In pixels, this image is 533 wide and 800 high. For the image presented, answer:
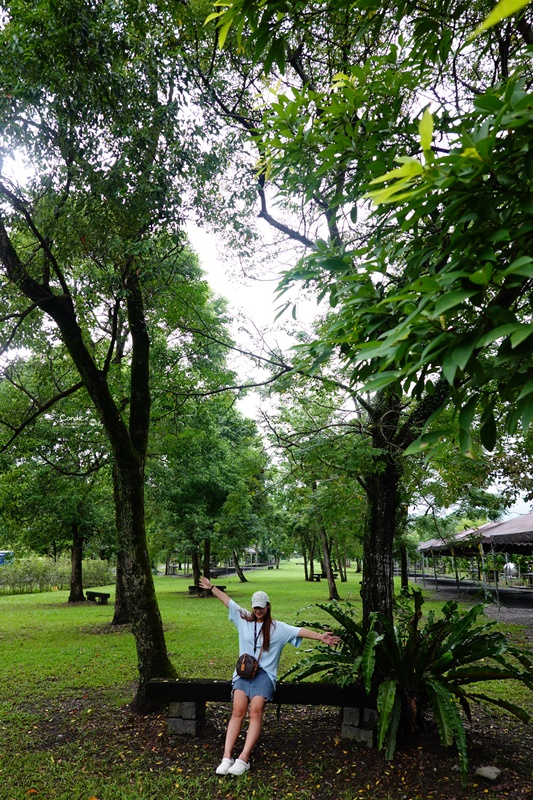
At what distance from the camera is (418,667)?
15.5 ft

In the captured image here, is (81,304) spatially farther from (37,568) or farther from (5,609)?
(37,568)

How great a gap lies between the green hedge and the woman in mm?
24020

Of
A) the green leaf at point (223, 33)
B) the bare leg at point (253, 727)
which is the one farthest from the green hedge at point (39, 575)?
the green leaf at point (223, 33)

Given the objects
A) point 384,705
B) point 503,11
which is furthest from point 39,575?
point 503,11

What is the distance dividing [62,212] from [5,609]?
16.5m

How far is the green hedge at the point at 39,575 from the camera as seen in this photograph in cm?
2511

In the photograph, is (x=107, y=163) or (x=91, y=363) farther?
(x=91, y=363)

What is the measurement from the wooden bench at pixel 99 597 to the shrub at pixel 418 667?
15560mm

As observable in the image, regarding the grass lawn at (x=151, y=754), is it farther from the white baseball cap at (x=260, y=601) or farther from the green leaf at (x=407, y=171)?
the green leaf at (x=407, y=171)

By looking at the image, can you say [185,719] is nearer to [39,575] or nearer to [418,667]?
[418,667]

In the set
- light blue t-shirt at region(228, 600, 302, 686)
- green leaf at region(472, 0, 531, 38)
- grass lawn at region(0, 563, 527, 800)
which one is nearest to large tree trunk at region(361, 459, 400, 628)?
light blue t-shirt at region(228, 600, 302, 686)

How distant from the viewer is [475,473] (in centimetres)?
830

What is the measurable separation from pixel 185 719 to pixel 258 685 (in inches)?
34.5

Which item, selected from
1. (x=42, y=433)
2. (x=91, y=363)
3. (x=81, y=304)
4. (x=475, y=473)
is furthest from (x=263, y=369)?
(x=42, y=433)
